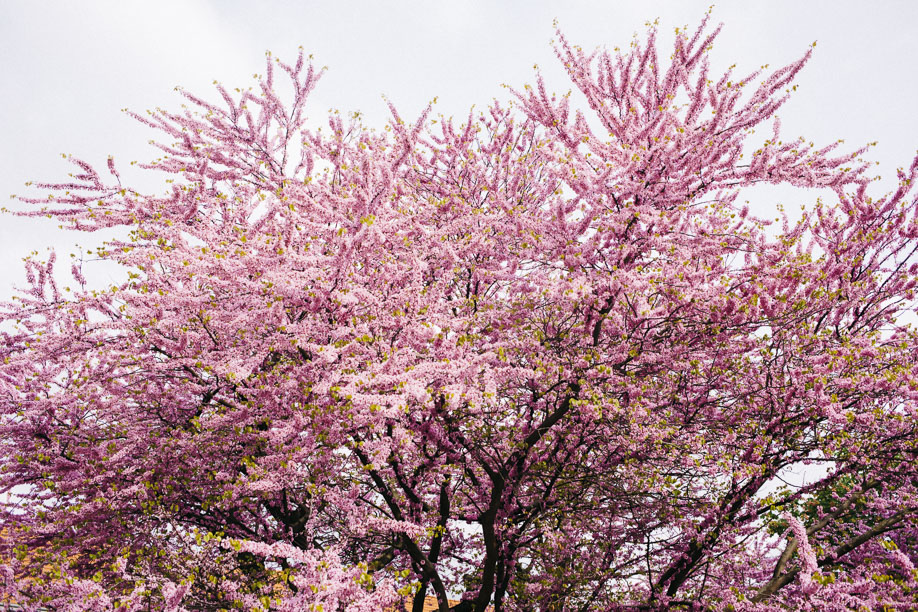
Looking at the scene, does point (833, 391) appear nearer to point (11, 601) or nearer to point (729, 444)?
point (729, 444)

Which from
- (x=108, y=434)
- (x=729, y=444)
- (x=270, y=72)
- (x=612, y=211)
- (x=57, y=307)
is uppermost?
(x=270, y=72)

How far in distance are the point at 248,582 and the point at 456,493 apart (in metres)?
3.63

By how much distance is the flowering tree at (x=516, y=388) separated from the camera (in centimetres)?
640

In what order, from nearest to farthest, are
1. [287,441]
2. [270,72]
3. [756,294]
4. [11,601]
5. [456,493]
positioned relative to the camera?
[11,601] → [287,441] → [756,294] → [456,493] → [270,72]

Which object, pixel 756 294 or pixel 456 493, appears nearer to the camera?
pixel 756 294

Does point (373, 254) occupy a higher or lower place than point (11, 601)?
higher

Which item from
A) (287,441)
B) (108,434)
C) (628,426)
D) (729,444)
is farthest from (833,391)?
(108,434)

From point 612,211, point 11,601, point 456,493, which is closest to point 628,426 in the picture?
point 612,211

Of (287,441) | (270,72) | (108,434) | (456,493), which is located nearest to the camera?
(287,441)

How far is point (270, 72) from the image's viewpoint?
10.7 m

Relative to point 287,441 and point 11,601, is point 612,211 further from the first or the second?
point 11,601

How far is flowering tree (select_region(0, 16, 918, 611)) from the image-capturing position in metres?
6.40

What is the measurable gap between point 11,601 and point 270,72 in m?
9.24

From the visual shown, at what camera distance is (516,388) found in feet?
27.2
